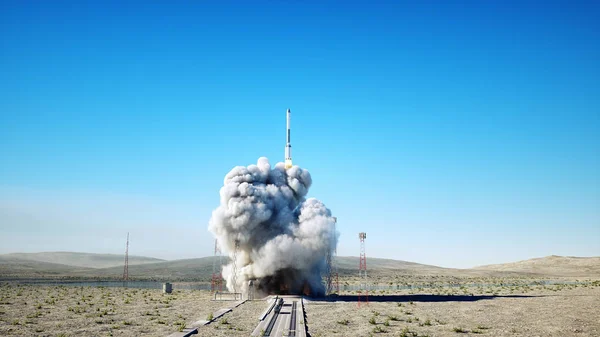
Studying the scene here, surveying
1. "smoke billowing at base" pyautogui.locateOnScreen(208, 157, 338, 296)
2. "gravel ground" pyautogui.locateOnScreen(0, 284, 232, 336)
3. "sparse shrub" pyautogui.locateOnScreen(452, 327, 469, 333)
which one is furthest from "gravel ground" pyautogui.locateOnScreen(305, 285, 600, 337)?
"gravel ground" pyautogui.locateOnScreen(0, 284, 232, 336)

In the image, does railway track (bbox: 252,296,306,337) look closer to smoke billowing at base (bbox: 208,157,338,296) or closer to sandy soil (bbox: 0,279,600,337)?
sandy soil (bbox: 0,279,600,337)

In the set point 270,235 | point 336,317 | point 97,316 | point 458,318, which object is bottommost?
point 97,316

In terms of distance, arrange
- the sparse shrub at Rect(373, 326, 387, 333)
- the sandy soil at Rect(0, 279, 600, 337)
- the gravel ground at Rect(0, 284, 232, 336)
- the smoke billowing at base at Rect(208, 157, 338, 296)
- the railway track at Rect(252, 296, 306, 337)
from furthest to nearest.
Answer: the smoke billowing at base at Rect(208, 157, 338, 296)
the sparse shrub at Rect(373, 326, 387, 333)
the sandy soil at Rect(0, 279, 600, 337)
the gravel ground at Rect(0, 284, 232, 336)
the railway track at Rect(252, 296, 306, 337)

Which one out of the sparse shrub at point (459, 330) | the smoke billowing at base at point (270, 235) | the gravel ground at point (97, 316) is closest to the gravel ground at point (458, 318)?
the sparse shrub at point (459, 330)

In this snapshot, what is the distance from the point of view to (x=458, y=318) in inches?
1757

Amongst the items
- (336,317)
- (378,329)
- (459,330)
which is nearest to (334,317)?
(336,317)

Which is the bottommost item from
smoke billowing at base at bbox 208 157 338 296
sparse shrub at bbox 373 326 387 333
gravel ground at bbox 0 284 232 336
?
gravel ground at bbox 0 284 232 336

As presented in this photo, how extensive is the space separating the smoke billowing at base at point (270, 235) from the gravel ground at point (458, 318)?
9.96 metres

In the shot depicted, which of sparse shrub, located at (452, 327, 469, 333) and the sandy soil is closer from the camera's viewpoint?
the sandy soil

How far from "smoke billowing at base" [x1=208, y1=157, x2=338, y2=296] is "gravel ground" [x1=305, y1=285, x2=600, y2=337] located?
32.7 ft

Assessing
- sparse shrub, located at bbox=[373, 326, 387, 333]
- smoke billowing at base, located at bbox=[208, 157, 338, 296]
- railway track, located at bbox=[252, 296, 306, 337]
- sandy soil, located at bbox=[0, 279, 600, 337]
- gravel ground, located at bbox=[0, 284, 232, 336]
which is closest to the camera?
railway track, located at bbox=[252, 296, 306, 337]

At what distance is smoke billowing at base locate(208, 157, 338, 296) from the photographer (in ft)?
221

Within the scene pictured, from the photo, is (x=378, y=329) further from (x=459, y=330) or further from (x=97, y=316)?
(x=97, y=316)

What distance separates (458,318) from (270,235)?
31978mm
